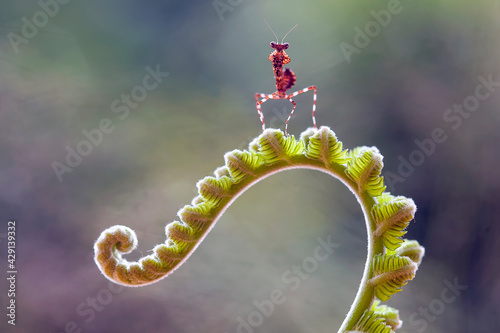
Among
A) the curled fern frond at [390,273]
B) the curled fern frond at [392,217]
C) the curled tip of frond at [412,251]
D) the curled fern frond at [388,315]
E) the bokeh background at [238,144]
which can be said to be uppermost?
the bokeh background at [238,144]

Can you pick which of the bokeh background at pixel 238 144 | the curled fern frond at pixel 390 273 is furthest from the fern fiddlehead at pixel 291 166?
the bokeh background at pixel 238 144

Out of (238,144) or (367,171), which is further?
(238,144)

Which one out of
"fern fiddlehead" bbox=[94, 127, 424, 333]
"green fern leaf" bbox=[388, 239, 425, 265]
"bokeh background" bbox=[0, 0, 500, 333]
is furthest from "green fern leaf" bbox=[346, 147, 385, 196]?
"bokeh background" bbox=[0, 0, 500, 333]

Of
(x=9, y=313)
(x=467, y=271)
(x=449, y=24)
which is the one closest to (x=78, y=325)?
(x=9, y=313)

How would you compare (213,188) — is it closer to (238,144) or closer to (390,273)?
(390,273)

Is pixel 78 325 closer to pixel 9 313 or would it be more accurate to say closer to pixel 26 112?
pixel 9 313

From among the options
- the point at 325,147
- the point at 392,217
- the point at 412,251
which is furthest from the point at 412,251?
the point at 325,147

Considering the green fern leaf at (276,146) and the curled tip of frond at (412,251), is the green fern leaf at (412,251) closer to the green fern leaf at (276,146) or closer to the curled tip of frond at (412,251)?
the curled tip of frond at (412,251)

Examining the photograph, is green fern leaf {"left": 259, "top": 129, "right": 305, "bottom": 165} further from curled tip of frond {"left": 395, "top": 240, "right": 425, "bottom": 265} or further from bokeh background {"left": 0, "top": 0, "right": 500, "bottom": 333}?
bokeh background {"left": 0, "top": 0, "right": 500, "bottom": 333}
